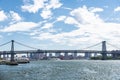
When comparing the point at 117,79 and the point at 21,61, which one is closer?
the point at 117,79

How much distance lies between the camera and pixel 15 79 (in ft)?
203

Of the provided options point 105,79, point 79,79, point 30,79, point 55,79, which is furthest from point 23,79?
point 105,79

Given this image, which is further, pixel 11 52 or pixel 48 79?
pixel 11 52

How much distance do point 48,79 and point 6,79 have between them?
799 centimetres

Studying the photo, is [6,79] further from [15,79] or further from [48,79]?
[48,79]

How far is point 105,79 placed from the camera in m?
62.1

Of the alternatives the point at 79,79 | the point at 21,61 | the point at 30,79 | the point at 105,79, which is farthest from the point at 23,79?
the point at 21,61

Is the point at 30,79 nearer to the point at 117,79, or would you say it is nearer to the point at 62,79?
the point at 62,79

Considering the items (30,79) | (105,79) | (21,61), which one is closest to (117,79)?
(105,79)

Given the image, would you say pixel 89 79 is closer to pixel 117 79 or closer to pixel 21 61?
pixel 117 79

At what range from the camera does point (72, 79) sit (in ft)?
203

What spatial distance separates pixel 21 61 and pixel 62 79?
135779 millimetres

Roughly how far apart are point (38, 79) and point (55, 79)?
333 cm

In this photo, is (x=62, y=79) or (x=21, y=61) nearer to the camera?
(x=62, y=79)
